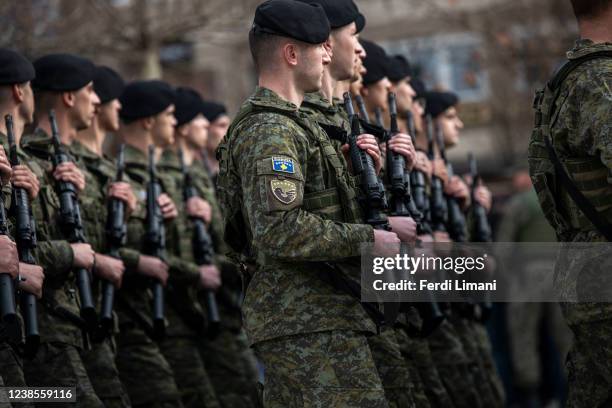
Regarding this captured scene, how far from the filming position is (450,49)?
77.5ft

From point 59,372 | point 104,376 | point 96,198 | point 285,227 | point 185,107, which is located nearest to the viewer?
point 285,227

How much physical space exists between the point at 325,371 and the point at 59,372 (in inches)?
70.1

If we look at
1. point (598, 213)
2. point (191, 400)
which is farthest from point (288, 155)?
point (191, 400)

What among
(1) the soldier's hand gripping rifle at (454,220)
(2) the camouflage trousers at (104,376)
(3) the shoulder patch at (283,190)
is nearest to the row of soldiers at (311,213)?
(3) the shoulder patch at (283,190)

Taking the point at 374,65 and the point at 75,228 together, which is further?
the point at 374,65

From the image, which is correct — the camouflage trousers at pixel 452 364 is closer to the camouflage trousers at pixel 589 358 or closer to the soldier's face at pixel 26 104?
the camouflage trousers at pixel 589 358

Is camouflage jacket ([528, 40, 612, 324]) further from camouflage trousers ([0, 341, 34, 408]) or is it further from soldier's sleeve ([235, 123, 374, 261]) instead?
camouflage trousers ([0, 341, 34, 408])

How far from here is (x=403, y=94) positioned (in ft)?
30.4

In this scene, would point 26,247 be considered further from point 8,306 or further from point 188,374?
point 188,374

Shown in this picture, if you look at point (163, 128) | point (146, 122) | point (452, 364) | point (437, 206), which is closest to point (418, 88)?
point (437, 206)

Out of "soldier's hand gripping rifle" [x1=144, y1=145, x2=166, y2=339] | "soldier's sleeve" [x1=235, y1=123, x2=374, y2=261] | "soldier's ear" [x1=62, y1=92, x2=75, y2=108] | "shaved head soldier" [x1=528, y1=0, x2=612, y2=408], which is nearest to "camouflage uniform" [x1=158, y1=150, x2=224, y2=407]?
"soldier's hand gripping rifle" [x1=144, y1=145, x2=166, y2=339]

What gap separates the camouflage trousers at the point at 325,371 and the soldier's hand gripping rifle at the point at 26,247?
1295mm

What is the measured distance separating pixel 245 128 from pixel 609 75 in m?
1.58

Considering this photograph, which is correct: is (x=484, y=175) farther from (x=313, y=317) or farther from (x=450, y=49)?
(x=313, y=317)
